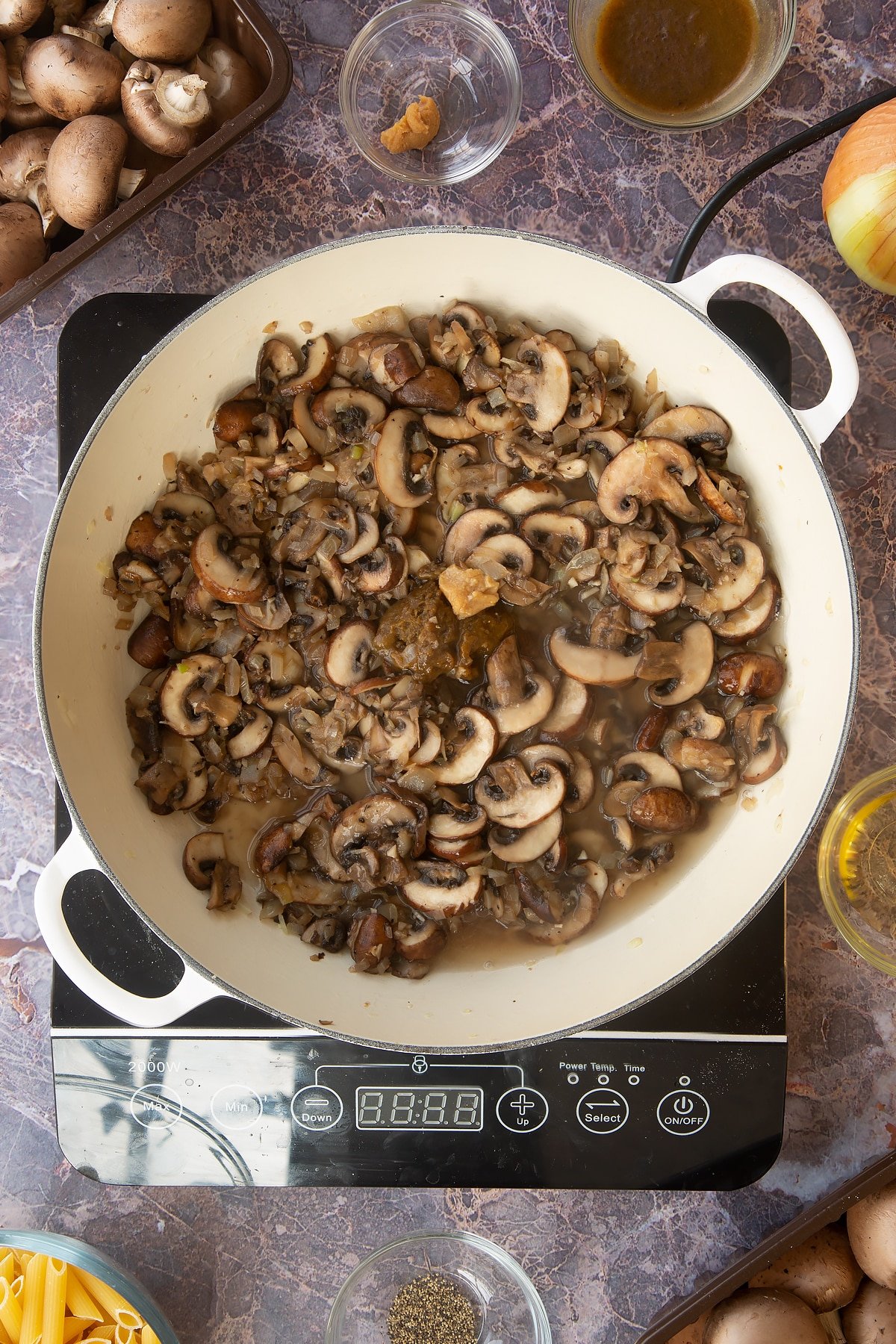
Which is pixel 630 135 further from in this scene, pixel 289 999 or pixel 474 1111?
pixel 474 1111

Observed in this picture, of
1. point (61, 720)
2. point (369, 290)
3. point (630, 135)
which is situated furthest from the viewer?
point (630, 135)

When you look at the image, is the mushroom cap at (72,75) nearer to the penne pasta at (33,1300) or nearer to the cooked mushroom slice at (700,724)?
the cooked mushroom slice at (700,724)

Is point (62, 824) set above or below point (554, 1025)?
above

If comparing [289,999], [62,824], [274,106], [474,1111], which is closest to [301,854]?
[289,999]

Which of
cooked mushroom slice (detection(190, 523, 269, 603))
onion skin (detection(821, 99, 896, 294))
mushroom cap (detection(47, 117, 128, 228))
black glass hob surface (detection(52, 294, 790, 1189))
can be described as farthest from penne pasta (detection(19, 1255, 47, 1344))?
onion skin (detection(821, 99, 896, 294))

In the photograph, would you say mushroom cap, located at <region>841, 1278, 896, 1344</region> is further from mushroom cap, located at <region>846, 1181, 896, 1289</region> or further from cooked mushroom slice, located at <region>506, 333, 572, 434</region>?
cooked mushroom slice, located at <region>506, 333, 572, 434</region>

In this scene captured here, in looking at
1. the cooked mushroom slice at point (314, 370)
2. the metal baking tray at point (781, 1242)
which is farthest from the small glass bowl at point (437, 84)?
the metal baking tray at point (781, 1242)
